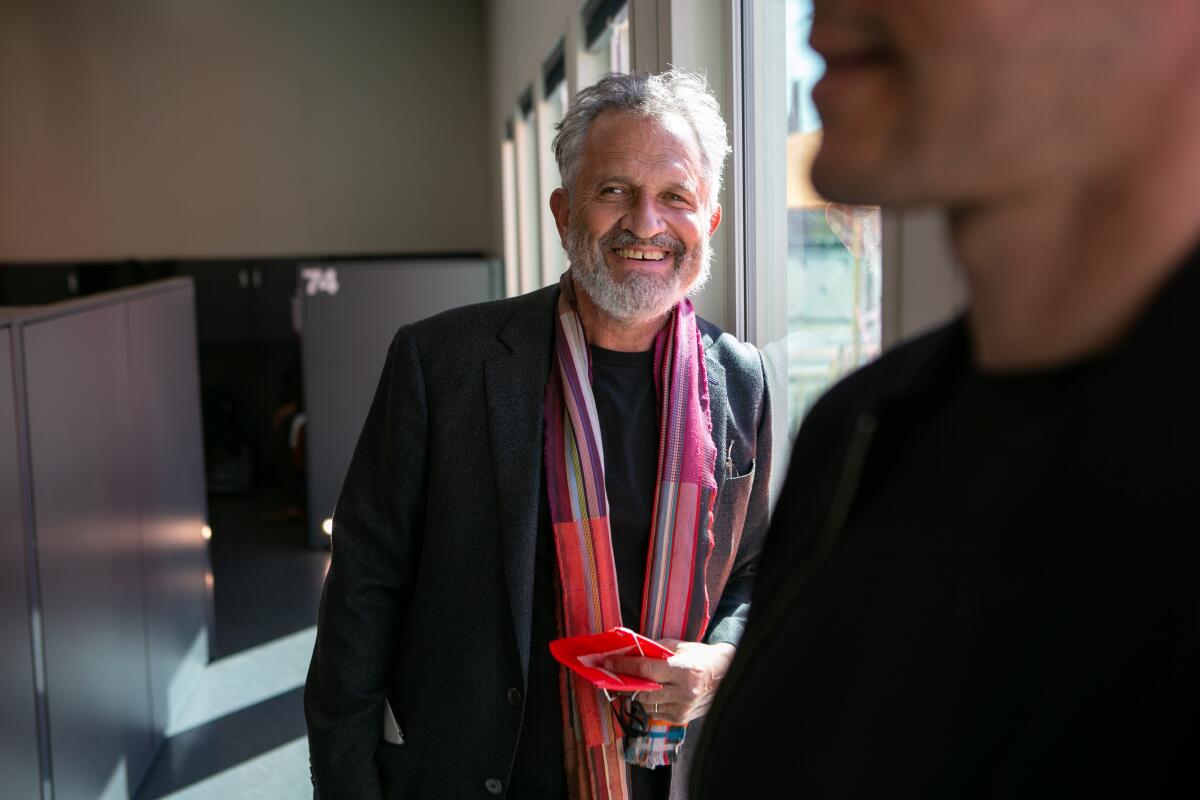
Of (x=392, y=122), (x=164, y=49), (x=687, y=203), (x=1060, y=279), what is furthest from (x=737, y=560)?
(x=164, y=49)

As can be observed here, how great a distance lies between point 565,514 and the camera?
4.94ft

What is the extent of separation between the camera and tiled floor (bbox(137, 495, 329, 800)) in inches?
Answer: 139

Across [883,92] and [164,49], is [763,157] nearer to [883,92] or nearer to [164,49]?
[883,92]

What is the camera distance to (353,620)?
1589mm

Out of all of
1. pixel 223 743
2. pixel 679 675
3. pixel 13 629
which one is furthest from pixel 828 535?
pixel 223 743

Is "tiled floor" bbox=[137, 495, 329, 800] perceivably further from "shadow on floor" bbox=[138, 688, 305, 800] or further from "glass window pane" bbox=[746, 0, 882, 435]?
"glass window pane" bbox=[746, 0, 882, 435]

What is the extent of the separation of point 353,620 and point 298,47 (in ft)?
26.8

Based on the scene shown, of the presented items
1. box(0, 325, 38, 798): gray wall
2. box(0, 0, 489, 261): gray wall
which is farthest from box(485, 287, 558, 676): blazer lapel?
box(0, 0, 489, 261): gray wall

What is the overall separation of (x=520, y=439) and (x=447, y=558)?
0.20 metres

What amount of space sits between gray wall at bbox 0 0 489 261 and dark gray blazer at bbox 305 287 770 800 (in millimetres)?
7175

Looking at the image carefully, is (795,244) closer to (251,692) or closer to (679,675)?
(679,675)

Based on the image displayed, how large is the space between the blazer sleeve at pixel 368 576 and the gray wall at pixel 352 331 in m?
4.65

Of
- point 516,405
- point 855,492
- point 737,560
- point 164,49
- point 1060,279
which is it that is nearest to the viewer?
point 1060,279

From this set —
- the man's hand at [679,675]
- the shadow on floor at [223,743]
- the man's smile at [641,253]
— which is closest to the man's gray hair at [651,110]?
the man's smile at [641,253]
